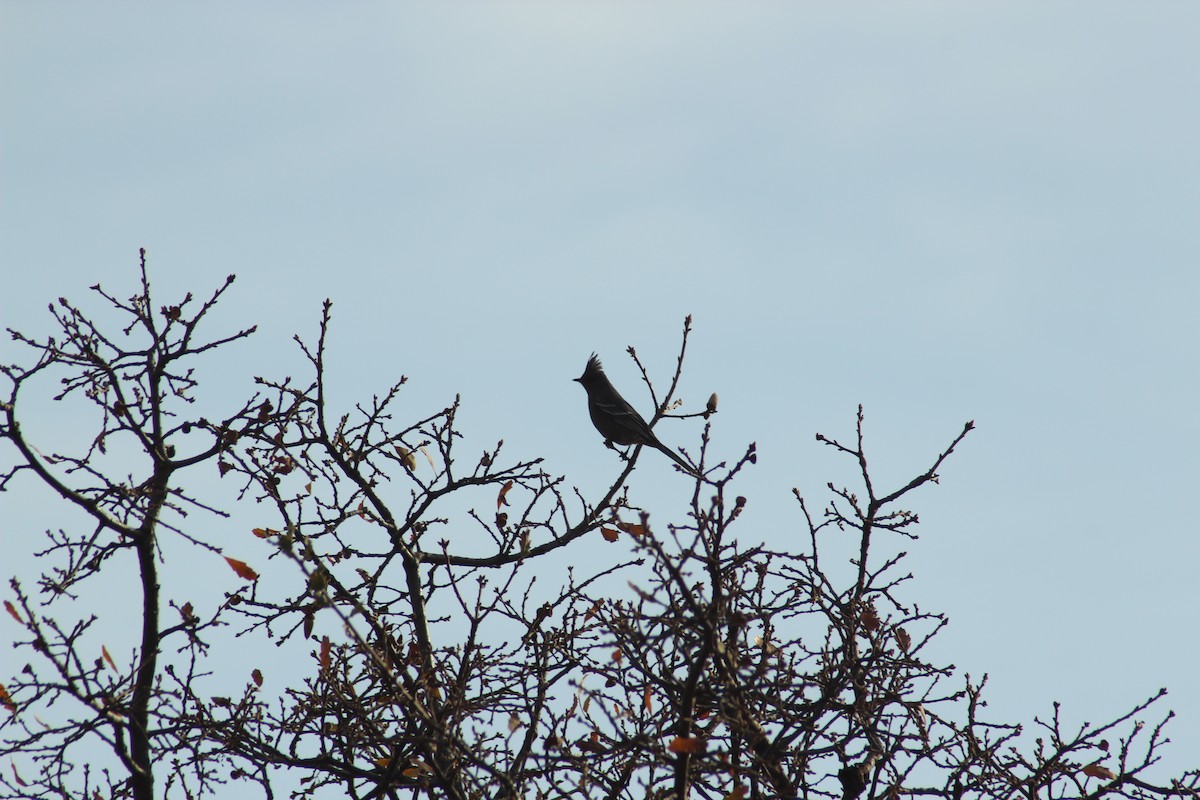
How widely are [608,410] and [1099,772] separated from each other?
7.58 m

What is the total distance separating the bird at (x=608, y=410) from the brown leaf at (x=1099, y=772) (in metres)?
5.97

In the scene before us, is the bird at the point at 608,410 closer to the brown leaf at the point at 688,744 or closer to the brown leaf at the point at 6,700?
the brown leaf at the point at 6,700

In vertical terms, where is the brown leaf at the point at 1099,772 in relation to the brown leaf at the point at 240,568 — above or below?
below

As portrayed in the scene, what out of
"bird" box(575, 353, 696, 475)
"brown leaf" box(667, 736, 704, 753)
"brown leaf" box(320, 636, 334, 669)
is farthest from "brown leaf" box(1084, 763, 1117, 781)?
"bird" box(575, 353, 696, 475)

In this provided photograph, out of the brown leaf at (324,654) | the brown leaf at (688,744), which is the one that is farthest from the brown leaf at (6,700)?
the brown leaf at (688,744)

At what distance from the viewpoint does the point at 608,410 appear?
45.8 feet

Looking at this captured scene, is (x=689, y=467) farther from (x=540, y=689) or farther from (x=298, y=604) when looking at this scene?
(x=298, y=604)

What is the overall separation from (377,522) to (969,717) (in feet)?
13.2

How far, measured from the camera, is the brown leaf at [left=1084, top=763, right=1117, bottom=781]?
725 cm

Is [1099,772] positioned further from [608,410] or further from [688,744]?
[608,410]

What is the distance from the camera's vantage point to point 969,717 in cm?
747

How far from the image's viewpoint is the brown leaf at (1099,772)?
7246 mm

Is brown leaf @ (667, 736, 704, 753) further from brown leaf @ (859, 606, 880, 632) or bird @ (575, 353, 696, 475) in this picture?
bird @ (575, 353, 696, 475)

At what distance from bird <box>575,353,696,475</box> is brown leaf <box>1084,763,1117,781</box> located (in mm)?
5972
